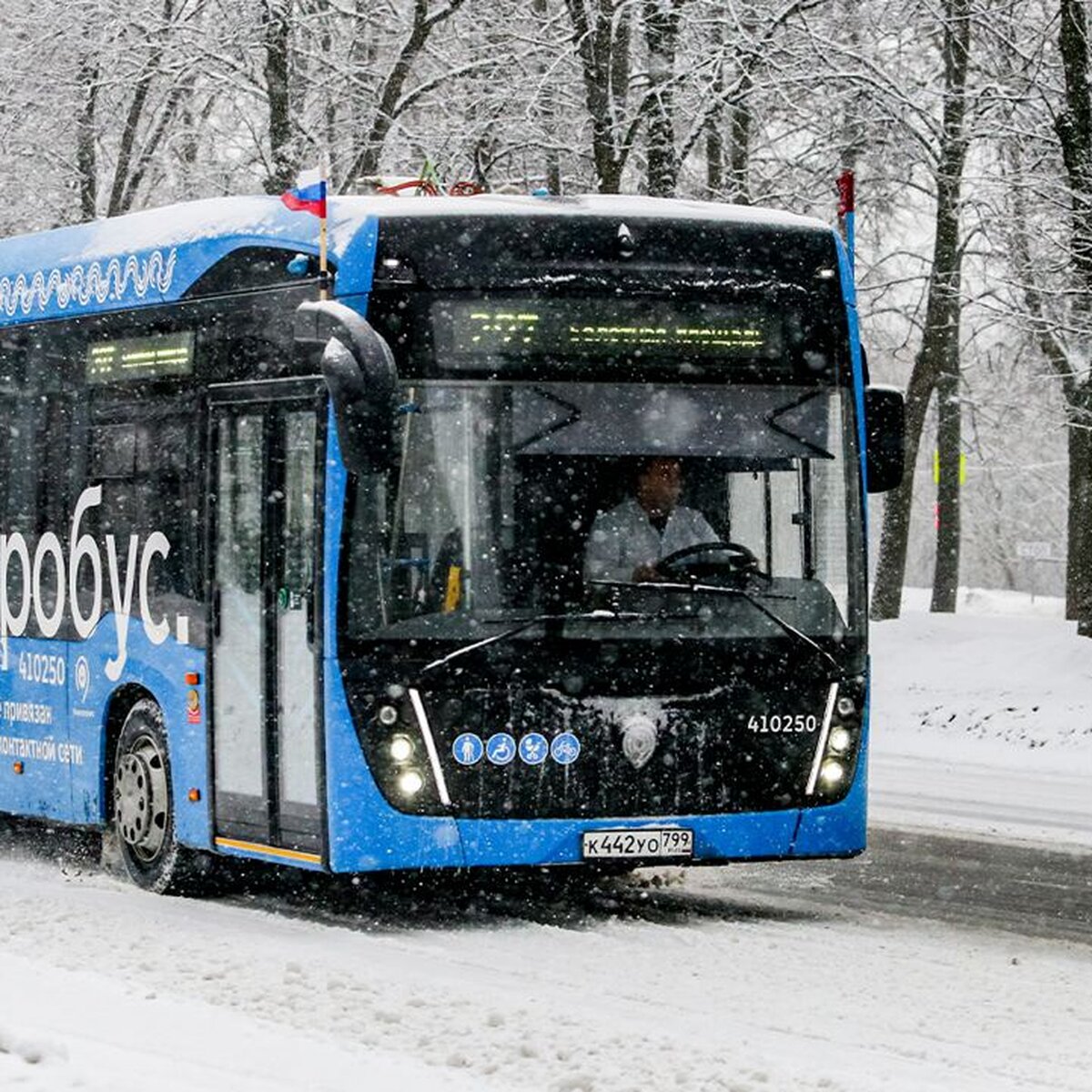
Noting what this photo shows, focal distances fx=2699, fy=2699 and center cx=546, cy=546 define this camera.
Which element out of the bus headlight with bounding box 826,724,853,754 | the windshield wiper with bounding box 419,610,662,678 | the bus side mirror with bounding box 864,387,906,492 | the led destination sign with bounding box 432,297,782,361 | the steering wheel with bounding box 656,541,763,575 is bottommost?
the bus headlight with bounding box 826,724,853,754

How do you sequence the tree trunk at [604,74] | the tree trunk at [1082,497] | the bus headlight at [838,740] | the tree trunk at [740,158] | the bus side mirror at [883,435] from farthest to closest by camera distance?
the tree trunk at [740,158] < the tree trunk at [604,74] < the tree trunk at [1082,497] < the bus side mirror at [883,435] < the bus headlight at [838,740]

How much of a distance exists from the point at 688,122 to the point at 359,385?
1667 cm

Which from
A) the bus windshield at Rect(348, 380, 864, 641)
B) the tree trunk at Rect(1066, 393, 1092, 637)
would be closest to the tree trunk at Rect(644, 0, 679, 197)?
the tree trunk at Rect(1066, 393, 1092, 637)

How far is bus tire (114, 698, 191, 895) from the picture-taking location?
12477mm

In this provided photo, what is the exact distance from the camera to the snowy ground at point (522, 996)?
7613mm

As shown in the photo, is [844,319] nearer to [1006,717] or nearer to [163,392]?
[163,392]

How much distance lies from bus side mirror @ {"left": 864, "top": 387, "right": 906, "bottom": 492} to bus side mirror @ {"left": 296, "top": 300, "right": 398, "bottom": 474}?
2.33 metres

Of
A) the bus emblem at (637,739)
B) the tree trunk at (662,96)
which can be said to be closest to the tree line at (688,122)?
the tree trunk at (662,96)

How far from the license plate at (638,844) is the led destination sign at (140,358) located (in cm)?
308

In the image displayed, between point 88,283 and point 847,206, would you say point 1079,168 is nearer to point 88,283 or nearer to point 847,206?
point 847,206

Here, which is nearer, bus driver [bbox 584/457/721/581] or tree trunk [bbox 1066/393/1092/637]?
bus driver [bbox 584/457/721/581]

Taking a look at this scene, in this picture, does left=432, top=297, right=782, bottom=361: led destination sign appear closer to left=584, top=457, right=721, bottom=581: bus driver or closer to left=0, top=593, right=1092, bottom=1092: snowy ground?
left=584, top=457, right=721, bottom=581: bus driver

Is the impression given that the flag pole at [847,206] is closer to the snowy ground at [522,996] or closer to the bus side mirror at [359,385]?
the bus side mirror at [359,385]

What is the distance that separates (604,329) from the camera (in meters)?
11.2
